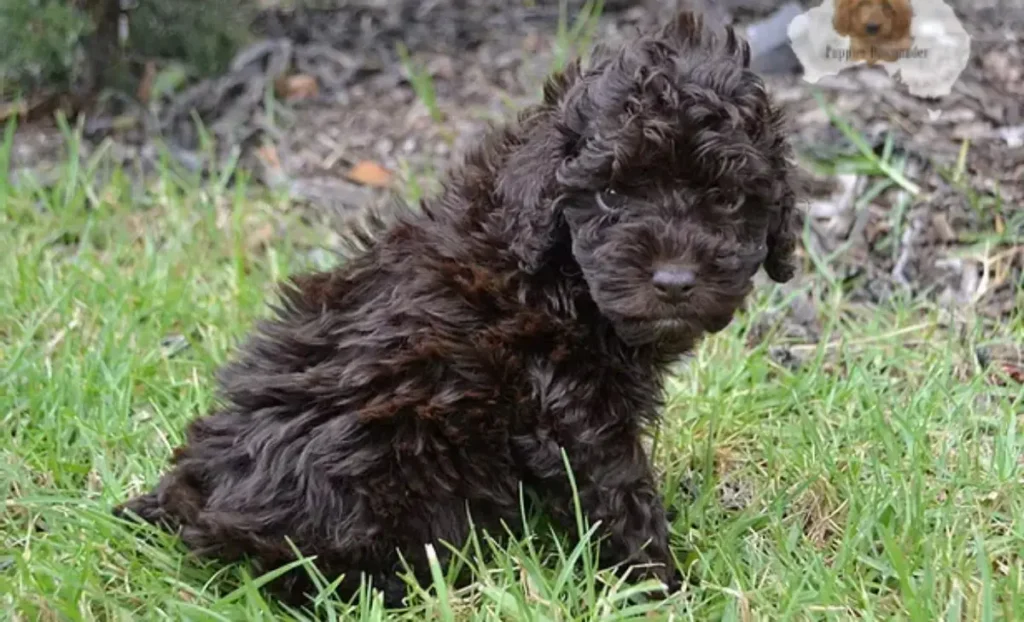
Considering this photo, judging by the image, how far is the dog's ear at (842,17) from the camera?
5902mm

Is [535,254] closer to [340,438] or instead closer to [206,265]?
[340,438]

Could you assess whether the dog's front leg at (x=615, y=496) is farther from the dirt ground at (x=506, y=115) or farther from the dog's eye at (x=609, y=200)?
the dirt ground at (x=506, y=115)

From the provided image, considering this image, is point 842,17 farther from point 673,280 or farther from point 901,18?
point 673,280

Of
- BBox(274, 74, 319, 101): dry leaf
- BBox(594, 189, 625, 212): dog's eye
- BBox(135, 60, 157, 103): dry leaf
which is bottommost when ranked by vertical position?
BBox(274, 74, 319, 101): dry leaf

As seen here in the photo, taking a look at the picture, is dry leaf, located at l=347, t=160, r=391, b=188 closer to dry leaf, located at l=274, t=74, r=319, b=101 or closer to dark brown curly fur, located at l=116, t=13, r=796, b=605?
dry leaf, located at l=274, t=74, r=319, b=101

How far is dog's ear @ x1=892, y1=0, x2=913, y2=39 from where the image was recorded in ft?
19.5

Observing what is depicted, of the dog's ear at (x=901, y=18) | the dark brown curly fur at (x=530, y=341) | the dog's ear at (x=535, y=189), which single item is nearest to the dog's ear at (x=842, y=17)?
the dog's ear at (x=901, y=18)

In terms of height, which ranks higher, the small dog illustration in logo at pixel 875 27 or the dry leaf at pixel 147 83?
the dry leaf at pixel 147 83

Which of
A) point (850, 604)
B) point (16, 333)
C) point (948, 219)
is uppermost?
point (16, 333)

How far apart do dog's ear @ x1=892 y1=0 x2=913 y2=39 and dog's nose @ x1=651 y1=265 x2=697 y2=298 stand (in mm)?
3552

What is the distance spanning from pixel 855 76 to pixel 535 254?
374 centimetres

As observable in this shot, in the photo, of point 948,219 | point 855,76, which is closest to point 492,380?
point 948,219

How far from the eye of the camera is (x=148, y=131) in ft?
21.8

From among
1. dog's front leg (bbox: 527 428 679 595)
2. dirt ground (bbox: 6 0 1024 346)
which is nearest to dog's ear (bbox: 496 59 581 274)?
dog's front leg (bbox: 527 428 679 595)
